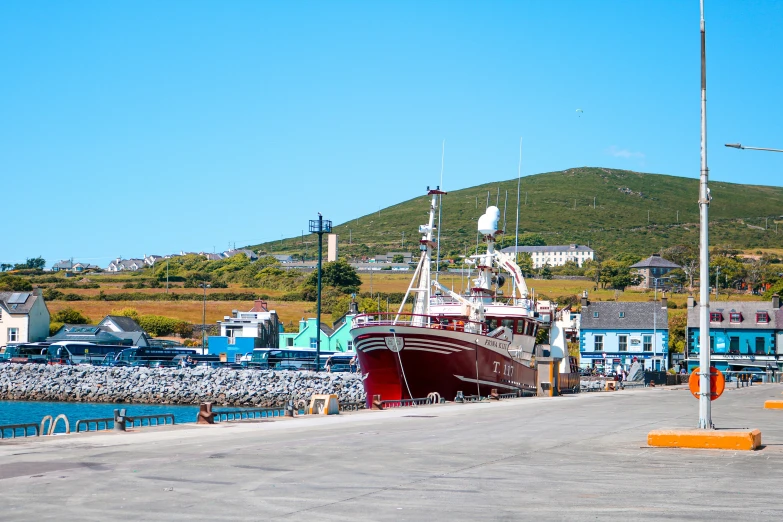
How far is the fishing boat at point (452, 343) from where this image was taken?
1604 inches

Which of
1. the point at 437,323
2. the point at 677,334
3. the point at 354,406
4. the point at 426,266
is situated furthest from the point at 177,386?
the point at 677,334

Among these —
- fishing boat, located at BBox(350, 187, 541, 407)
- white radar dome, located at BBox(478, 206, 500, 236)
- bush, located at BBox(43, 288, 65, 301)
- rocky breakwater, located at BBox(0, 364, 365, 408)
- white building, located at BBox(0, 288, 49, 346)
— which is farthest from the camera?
bush, located at BBox(43, 288, 65, 301)

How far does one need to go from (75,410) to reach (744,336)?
Result: 6340cm

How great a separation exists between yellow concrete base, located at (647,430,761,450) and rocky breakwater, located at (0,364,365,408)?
44.9 meters

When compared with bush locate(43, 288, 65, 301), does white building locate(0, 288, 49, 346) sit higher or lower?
lower

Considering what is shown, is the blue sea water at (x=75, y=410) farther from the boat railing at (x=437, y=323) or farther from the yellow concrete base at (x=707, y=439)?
the yellow concrete base at (x=707, y=439)

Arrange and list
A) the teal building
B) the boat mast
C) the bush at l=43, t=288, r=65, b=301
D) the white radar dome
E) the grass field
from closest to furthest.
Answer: the boat mast
the white radar dome
the teal building
the grass field
the bush at l=43, t=288, r=65, b=301

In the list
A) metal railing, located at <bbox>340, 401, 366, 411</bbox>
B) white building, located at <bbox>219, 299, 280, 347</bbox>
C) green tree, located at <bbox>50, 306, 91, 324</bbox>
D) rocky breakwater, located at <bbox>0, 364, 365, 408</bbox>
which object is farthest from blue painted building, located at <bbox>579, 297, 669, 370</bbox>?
green tree, located at <bbox>50, 306, 91, 324</bbox>

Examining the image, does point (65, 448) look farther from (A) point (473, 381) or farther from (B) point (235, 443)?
(A) point (473, 381)

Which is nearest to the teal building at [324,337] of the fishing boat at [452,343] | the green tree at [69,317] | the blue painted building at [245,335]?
the blue painted building at [245,335]

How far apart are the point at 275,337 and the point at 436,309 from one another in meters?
58.0

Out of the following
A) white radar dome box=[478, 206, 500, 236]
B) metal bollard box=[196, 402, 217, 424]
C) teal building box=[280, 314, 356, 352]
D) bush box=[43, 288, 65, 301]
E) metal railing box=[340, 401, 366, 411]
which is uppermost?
white radar dome box=[478, 206, 500, 236]

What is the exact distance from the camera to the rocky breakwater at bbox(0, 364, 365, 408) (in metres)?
64.7

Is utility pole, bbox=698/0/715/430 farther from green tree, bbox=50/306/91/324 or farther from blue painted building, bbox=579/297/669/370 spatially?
green tree, bbox=50/306/91/324
